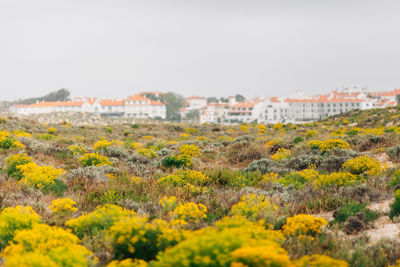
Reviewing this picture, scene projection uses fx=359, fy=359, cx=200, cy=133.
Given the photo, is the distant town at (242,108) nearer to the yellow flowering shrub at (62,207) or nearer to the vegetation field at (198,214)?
the vegetation field at (198,214)

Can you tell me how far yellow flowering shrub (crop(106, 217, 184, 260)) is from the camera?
4.02m

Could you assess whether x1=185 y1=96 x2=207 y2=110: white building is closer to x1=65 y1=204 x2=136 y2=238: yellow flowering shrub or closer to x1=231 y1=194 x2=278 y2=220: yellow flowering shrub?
x1=231 y1=194 x2=278 y2=220: yellow flowering shrub

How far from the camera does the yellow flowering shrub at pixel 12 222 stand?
475 centimetres

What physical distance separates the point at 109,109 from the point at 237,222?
426 feet

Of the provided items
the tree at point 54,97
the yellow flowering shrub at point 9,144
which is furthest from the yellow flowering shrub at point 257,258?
the tree at point 54,97

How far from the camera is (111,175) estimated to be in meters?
9.53

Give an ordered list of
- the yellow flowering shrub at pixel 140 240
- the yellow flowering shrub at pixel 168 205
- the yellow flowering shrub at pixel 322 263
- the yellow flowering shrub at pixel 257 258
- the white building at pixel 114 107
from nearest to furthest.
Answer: the yellow flowering shrub at pixel 257 258 → the yellow flowering shrub at pixel 322 263 → the yellow flowering shrub at pixel 140 240 → the yellow flowering shrub at pixel 168 205 → the white building at pixel 114 107

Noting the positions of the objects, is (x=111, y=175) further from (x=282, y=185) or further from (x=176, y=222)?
(x=176, y=222)

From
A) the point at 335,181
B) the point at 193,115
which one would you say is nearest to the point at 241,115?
the point at 193,115

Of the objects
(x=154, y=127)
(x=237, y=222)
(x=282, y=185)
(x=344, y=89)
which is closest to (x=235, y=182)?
(x=282, y=185)

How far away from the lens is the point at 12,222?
4.90 meters

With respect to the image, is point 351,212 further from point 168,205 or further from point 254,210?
Answer: point 168,205

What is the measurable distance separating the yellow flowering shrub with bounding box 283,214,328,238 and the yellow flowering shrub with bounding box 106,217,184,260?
1670 millimetres

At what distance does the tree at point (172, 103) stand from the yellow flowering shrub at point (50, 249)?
129 m
